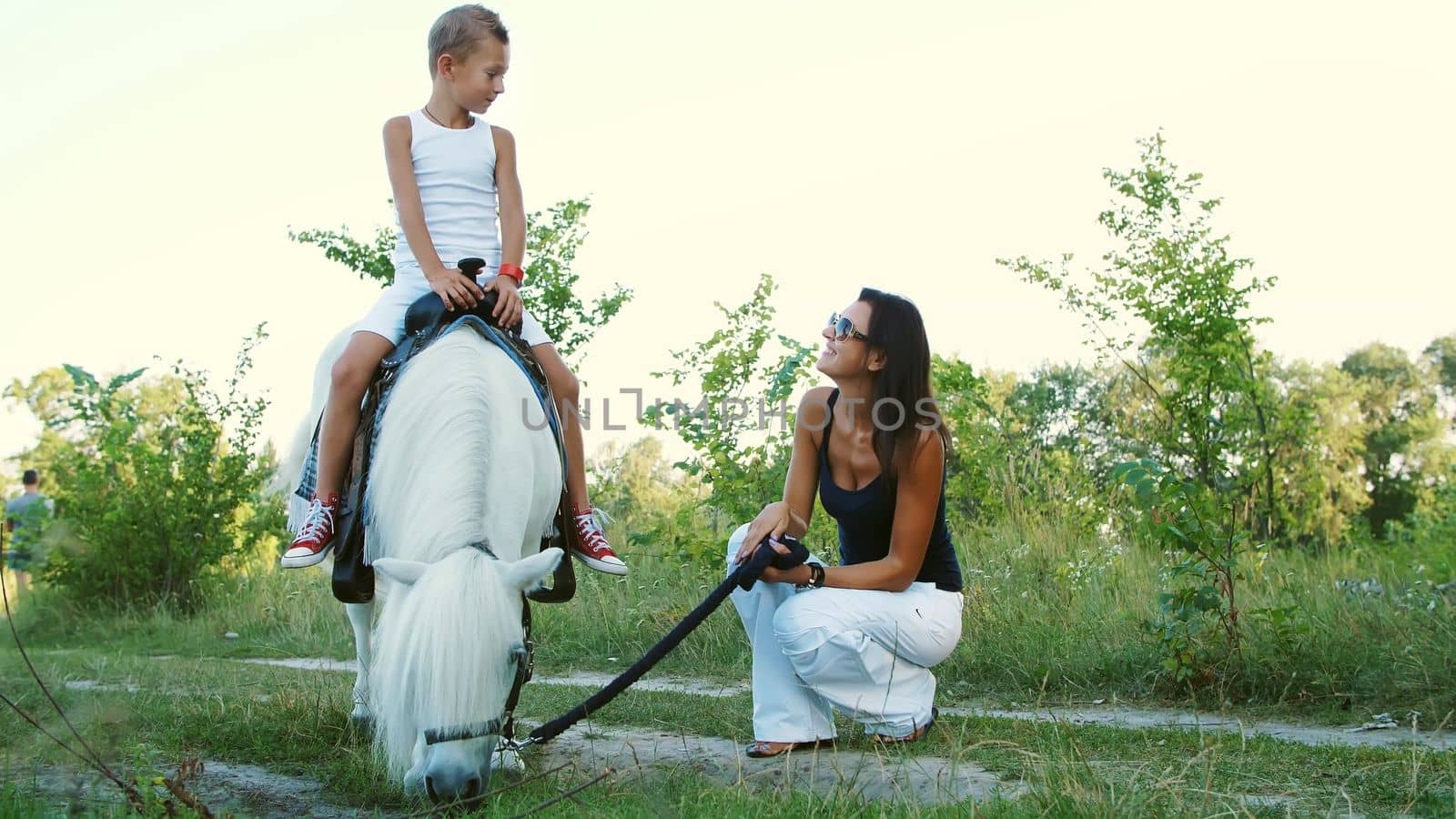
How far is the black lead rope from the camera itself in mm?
3219

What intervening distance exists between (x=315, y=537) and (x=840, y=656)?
5.88 feet

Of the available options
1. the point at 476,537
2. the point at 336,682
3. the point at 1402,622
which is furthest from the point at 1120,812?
the point at 336,682

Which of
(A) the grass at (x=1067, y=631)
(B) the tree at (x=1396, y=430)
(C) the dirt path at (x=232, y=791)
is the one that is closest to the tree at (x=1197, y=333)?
(A) the grass at (x=1067, y=631)

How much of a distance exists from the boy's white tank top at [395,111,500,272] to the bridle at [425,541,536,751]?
5.69 feet

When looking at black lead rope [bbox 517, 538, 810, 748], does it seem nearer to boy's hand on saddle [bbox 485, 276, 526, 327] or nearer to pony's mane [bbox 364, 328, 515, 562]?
pony's mane [bbox 364, 328, 515, 562]

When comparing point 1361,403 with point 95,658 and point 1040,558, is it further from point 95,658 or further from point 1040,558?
point 95,658

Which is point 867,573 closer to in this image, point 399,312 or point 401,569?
point 401,569

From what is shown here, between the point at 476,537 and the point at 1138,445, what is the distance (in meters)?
17.1

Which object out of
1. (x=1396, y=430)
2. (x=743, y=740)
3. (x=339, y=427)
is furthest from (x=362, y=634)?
(x=1396, y=430)

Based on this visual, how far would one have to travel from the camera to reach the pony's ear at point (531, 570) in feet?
9.56

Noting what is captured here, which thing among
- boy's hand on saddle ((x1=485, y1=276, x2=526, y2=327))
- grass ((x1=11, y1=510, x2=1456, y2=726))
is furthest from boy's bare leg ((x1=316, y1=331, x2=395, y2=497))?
grass ((x1=11, y1=510, x2=1456, y2=726))

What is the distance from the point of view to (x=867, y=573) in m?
3.71

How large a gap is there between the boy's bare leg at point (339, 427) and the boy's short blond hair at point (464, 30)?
1.19 metres

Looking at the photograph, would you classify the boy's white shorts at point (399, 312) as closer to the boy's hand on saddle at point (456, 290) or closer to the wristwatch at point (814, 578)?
the boy's hand on saddle at point (456, 290)
